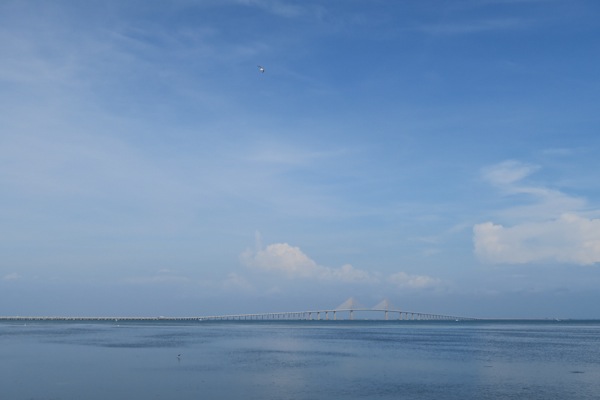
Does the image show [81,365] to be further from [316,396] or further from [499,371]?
[499,371]

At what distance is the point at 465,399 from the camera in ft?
108

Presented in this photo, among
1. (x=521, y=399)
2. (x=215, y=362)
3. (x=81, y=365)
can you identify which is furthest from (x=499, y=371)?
(x=81, y=365)

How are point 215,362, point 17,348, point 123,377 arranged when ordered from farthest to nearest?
1. point 17,348
2. point 215,362
3. point 123,377

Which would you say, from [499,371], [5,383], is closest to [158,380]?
[5,383]

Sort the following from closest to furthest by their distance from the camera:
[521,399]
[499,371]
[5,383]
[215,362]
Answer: [521,399] < [5,383] < [499,371] < [215,362]

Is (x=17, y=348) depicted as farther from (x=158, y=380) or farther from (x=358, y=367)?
(x=358, y=367)

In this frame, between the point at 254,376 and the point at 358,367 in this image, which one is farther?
the point at 358,367

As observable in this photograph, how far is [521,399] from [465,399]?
300 centimetres

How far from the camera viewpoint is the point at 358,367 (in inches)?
1891

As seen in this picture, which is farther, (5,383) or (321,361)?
(321,361)

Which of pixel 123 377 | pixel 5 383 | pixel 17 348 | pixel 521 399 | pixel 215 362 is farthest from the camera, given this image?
pixel 17 348

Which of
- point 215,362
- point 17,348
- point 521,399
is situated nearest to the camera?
point 521,399

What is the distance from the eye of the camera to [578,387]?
122 feet

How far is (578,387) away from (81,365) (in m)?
36.4
